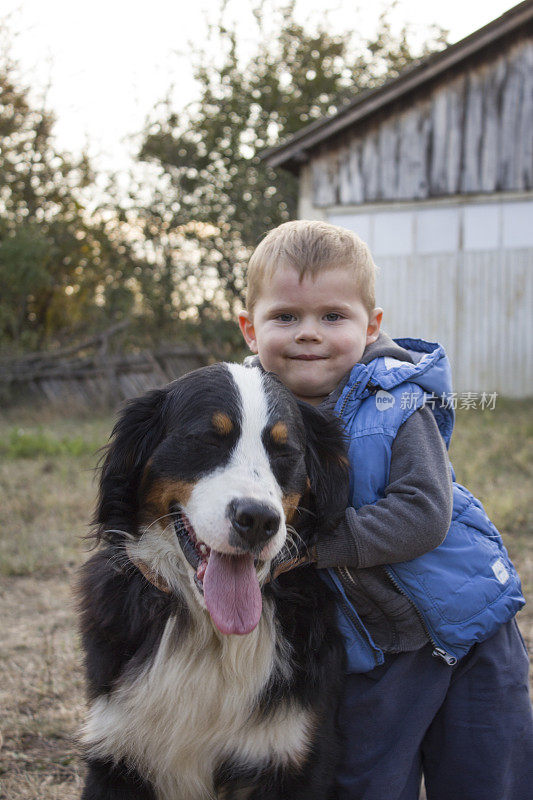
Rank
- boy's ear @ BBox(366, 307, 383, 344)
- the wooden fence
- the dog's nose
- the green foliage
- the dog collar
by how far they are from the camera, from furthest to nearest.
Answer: the wooden fence < the green foliage < boy's ear @ BBox(366, 307, 383, 344) < the dog collar < the dog's nose

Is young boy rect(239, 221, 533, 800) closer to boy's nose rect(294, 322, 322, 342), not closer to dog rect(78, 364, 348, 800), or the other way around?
boy's nose rect(294, 322, 322, 342)

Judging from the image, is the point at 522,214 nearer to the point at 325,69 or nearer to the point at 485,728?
the point at 325,69

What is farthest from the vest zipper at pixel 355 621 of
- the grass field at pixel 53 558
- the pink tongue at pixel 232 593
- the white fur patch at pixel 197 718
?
the grass field at pixel 53 558

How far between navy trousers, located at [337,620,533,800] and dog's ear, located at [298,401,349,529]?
1.83 ft

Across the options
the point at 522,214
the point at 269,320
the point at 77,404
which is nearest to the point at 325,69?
the point at 522,214

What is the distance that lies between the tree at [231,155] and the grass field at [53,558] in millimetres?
6968

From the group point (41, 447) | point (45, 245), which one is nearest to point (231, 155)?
point (45, 245)

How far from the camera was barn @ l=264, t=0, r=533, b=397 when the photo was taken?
37.2ft

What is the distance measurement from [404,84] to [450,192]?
184cm

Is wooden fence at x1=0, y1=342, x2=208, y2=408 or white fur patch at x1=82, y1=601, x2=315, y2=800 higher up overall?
white fur patch at x1=82, y1=601, x2=315, y2=800

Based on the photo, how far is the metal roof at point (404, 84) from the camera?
10.8 metres

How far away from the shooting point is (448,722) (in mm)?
2338

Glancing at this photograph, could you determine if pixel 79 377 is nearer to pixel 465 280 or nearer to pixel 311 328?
pixel 465 280

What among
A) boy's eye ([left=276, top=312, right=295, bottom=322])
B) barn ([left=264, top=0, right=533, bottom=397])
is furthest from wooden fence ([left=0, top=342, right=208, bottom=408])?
boy's eye ([left=276, top=312, right=295, bottom=322])
